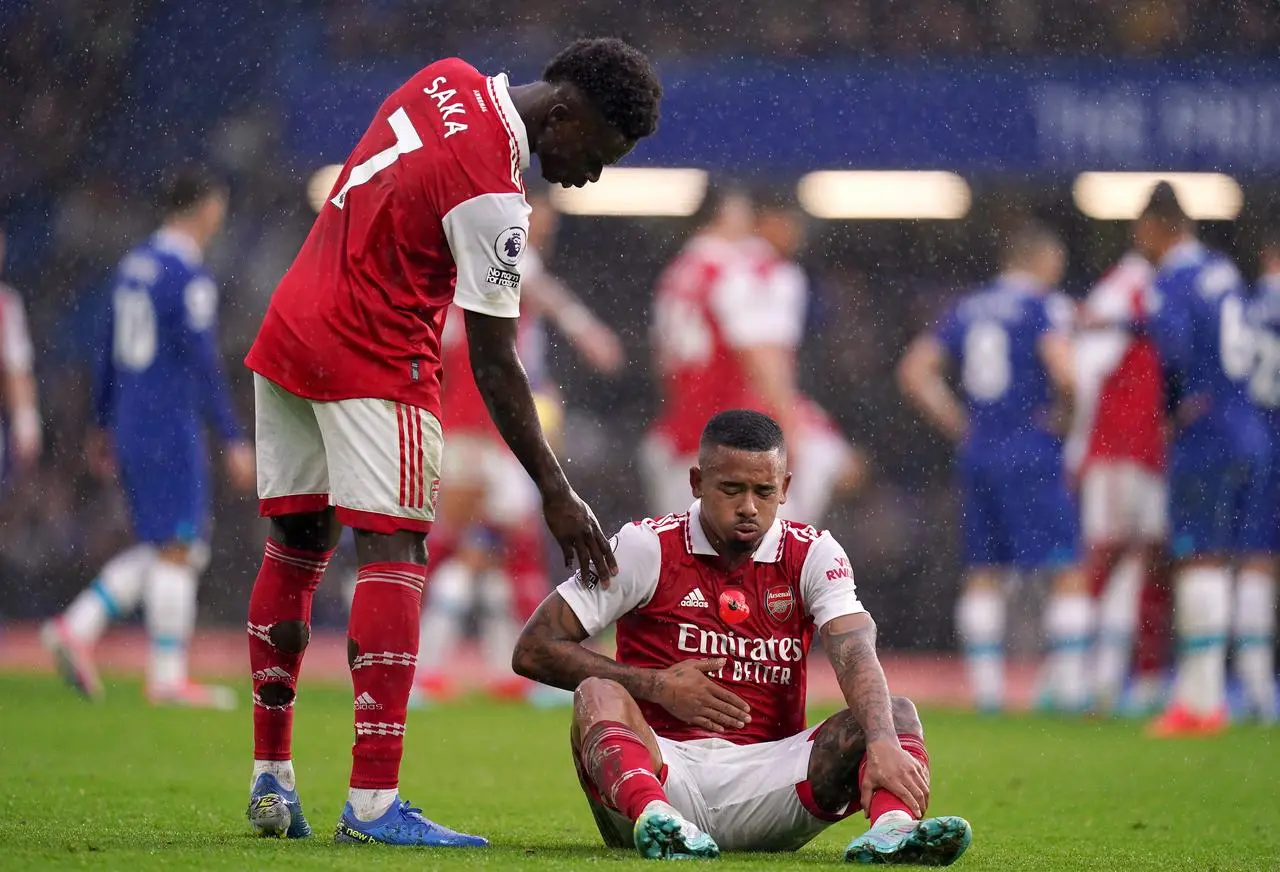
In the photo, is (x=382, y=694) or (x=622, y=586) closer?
(x=382, y=694)

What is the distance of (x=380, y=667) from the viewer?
4.29m

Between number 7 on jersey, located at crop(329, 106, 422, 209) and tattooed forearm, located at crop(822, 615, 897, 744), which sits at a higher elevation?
number 7 on jersey, located at crop(329, 106, 422, 209)

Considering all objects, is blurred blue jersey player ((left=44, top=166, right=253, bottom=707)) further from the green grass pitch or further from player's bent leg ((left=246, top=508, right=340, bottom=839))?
player's bent leg ((left=246, top=508, right=340, bottom=839))

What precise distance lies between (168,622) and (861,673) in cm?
572

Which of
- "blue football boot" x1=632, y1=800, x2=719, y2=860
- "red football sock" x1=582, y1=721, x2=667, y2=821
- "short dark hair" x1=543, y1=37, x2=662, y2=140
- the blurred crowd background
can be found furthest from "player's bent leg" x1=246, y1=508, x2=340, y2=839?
the blurred crowd background

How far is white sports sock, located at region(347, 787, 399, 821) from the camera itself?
428 cm

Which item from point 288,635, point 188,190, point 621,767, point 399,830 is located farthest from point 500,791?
point 188,190

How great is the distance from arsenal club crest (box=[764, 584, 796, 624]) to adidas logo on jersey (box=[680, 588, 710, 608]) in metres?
0.14

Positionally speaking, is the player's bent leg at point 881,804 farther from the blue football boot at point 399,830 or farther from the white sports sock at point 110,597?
the white sports sock at point 110,597

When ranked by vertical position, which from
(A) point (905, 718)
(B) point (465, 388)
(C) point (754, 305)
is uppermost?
(C) point (754, 305)

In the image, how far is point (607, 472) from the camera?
1458 cm

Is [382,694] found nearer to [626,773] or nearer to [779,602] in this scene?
[626,773]

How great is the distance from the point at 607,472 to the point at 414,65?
3394mm

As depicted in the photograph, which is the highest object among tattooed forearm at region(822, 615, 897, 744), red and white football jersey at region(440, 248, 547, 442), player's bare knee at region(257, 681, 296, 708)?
red and white football jersey at region(440, 248, 547, 442)
